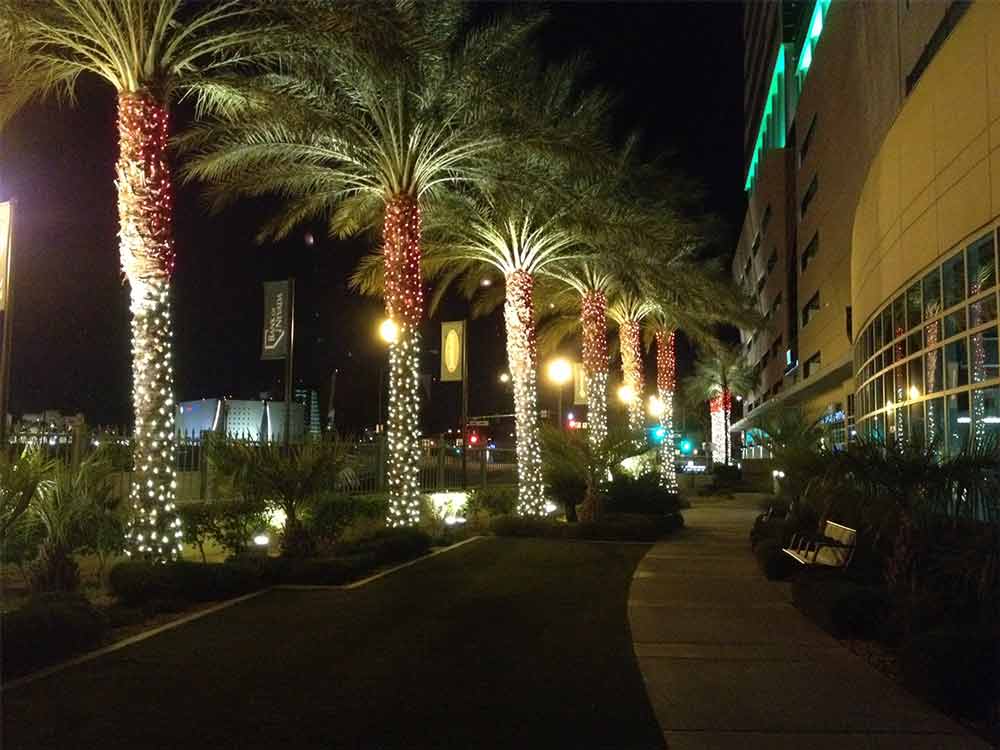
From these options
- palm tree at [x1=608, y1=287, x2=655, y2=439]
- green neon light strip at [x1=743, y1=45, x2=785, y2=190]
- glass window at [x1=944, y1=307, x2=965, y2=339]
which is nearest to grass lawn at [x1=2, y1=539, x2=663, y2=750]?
glass window at [x1=944, y1=307, x2=965, y2=339]

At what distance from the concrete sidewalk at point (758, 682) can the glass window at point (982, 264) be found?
5.00m

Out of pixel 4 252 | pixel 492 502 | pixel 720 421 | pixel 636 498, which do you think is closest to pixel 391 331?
pixel 492 502

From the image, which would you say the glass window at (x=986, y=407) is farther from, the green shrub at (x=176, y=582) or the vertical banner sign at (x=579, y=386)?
the vertical banner sign at (x=579, y=386)

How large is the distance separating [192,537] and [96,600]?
3093 mm

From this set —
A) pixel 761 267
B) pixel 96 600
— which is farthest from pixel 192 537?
pixel 761 267

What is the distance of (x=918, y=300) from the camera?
18344 mm

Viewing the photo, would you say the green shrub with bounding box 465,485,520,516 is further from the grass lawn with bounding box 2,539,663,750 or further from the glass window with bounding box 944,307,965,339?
the grass lawn with bounding box 2,539,663,750

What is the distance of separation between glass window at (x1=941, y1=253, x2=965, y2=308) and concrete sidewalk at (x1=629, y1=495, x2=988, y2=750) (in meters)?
5.16

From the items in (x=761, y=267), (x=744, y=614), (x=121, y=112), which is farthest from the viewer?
(x=761, y=267)

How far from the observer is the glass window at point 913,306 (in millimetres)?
18406

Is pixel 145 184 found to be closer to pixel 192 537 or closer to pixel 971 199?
pixel 192 537

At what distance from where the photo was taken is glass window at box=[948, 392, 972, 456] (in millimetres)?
15633

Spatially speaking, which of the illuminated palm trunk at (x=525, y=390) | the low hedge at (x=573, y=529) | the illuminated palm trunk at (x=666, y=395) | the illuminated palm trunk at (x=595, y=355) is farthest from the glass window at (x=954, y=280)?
the illuminated palm trunk at (x=666, y=395)

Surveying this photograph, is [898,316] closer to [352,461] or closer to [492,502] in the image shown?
[352,461]
